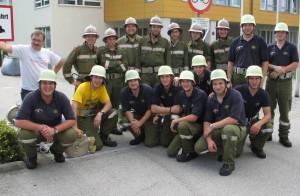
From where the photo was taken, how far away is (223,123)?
5.23 meters

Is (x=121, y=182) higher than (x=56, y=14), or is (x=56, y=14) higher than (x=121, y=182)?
(x=56, y=14)

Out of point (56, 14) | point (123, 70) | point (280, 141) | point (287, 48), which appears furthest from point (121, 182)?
point (56, 14)

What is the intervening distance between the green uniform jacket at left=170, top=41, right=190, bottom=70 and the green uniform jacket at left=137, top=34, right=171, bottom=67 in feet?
0.54

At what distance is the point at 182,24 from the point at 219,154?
19.8 m

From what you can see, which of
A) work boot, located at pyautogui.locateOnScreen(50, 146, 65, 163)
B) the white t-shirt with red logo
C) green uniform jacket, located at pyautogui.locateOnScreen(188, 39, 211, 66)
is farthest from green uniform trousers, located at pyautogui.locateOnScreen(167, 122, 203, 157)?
the white t-shirt with red logo

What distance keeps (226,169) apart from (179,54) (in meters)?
2.95

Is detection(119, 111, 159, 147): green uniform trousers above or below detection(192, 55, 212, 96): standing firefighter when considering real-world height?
below

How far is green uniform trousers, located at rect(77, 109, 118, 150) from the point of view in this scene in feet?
20.3

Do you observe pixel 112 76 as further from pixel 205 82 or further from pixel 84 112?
pixel 205 82

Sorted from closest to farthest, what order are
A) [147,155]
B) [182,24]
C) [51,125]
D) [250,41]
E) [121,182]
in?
[121,182], [51,125], [147,155], [250,41], [182,24]

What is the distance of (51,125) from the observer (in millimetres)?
5316

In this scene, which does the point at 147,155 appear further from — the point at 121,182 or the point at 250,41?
the point at 250,41

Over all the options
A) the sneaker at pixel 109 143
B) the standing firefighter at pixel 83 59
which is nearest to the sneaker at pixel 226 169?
the sneaker at pixel 109 143

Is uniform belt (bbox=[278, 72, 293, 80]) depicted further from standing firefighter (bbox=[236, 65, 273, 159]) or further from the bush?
the bush
